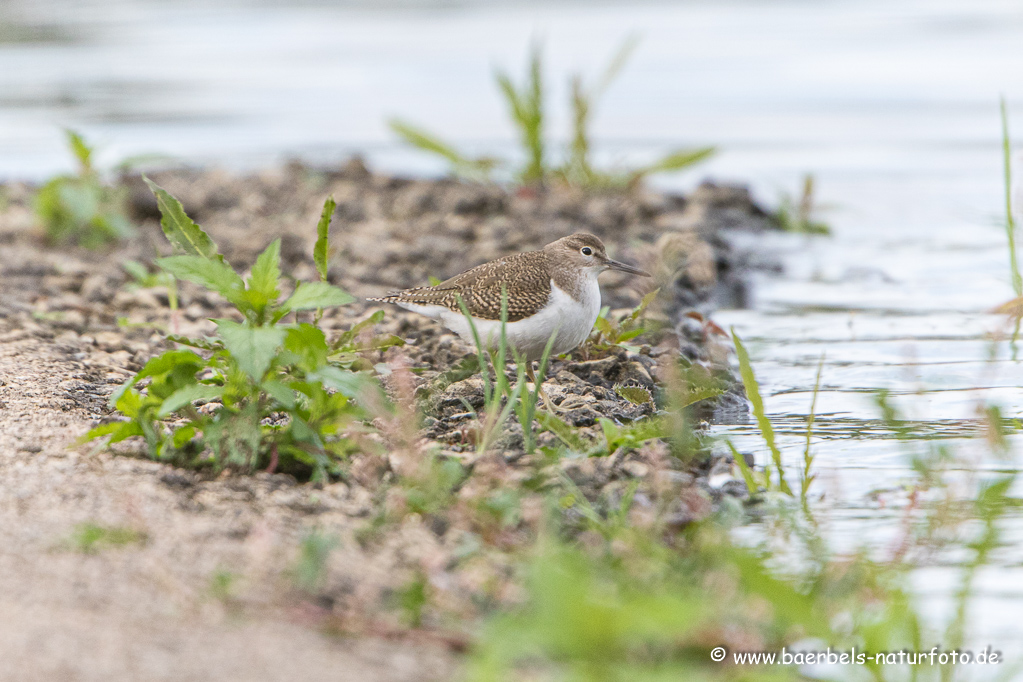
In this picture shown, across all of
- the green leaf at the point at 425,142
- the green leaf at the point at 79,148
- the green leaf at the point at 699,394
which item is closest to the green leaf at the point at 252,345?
the green leaf at the point at 699,394

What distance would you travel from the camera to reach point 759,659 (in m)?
2.75

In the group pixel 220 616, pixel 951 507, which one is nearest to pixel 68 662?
pixel 220 616

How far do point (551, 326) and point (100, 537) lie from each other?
2.16m

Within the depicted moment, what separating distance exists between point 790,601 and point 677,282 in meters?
4.44

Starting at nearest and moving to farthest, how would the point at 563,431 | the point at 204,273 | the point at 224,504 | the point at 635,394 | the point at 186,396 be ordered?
the point at 224,504 < the point at 186,396 < the point at 204,273 < the point at 563,431 < the point at 635,394

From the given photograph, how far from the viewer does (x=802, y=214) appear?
8.71 metres

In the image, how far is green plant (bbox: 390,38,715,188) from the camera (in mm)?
8156

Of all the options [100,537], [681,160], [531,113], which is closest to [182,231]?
[100,537]

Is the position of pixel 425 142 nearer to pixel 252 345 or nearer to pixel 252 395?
pixel 252 395

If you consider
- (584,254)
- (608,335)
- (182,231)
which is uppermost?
(182,231)

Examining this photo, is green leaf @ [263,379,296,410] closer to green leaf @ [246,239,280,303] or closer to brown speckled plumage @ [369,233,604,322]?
green leaf @ [246,239,280,303]

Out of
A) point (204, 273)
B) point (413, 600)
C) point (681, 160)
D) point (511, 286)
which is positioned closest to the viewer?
point (413, 600)

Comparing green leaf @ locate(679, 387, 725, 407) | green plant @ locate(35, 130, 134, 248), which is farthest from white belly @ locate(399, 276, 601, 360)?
green plant @ locate(35, 130, 134, 248)

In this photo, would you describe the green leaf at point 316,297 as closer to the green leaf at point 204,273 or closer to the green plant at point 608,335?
the green leaf at point 204,273
